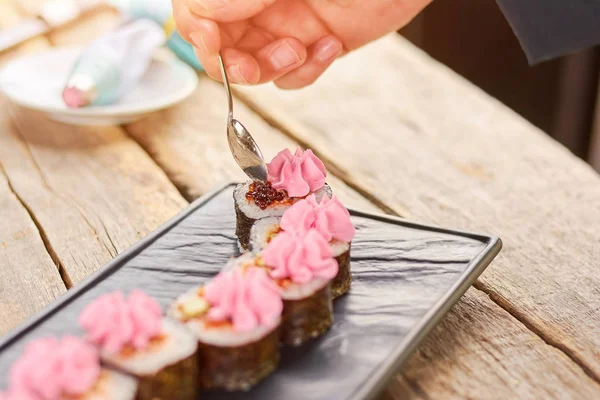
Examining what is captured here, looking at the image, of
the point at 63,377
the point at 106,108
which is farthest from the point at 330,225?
the point at 106,108

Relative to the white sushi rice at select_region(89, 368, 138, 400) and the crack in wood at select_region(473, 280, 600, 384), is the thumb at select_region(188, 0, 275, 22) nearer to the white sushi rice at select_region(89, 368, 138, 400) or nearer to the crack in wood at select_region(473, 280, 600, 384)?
the crack in wood at select_region(473, 280, 600, 384)

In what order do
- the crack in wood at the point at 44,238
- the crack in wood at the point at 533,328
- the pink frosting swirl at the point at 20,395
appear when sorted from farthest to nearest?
the crack in wood at the point at 44,238
the crack in wood at the point at 533,328
the pink frosting swirl at the point at 20,395

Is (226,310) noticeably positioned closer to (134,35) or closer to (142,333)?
(142,333)

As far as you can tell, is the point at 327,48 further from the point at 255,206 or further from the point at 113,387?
the point at 113,387

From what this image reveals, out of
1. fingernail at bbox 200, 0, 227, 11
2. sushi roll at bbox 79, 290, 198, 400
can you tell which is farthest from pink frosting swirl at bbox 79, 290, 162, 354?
fingernail at bbox 200, 0, 227, 11

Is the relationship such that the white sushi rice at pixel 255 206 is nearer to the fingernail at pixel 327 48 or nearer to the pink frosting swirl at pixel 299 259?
the pink frosting swirl at pixel 299 259

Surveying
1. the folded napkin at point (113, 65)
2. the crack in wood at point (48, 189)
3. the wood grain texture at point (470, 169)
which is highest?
the wood grain texture at point (470, 169)

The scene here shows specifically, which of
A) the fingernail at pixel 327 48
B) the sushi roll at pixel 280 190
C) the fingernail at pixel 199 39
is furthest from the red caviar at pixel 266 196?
the fingernail at pixel 327 48
